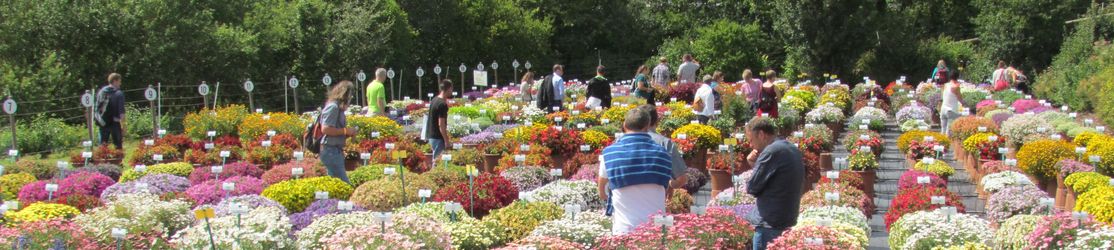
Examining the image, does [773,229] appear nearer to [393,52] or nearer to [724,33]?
[393,52]

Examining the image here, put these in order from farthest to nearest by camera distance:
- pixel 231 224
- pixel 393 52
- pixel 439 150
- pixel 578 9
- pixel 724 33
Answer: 1. pixel 578 9
2. pixel 724 33
3. pixel 393 52
4. pixel 439 150
5. pixel 231 224

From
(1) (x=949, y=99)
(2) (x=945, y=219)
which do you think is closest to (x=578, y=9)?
(1) (x=949, y=99)

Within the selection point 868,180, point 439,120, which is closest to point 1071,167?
point 868,180

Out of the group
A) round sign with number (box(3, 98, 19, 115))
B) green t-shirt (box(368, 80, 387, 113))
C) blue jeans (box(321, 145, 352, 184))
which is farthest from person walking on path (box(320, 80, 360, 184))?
round sign with number (box(3, 98, 19, 115))

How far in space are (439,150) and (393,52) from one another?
53.8 feet

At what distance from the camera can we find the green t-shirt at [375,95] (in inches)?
597

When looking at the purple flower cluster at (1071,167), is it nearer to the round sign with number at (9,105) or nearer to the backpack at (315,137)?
the backpack at (315,137)

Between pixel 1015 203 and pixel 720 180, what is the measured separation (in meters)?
3.20

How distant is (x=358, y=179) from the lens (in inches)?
435

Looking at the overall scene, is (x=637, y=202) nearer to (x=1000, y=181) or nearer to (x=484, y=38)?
(x=1000, y=181)

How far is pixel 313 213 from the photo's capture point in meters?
8.62

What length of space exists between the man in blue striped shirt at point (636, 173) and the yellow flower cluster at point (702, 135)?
646cm

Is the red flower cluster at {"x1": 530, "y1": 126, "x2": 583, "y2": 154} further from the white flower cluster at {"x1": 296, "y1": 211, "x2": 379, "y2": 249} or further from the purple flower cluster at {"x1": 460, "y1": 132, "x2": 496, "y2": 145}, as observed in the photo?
the white flower cluster at {"x1": 296, "y1": 211, "x2": 379, "y2": 249}

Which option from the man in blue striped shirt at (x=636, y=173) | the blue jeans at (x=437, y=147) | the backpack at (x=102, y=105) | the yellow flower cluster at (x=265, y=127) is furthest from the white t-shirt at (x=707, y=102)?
the man in blue striped shirt at (x=636, y=173)
